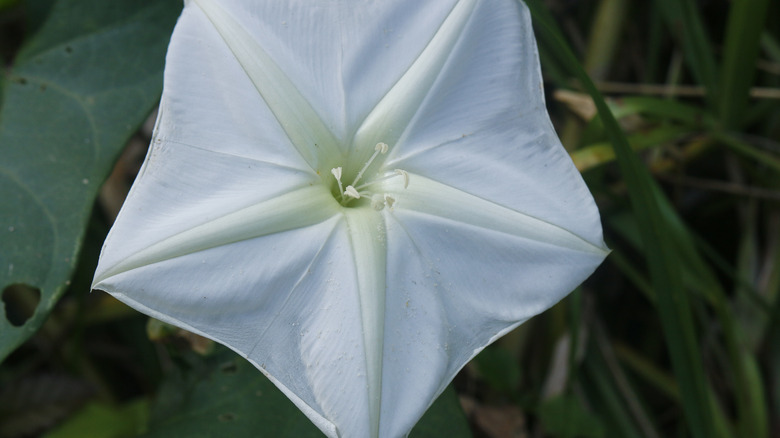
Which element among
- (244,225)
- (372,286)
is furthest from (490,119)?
(244,225)

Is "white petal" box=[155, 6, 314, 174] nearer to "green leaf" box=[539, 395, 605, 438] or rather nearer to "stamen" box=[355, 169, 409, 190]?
"stamen" box=[355, 169, 409, 190]

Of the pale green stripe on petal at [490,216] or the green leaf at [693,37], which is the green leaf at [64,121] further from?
the green leaf at [693,37]

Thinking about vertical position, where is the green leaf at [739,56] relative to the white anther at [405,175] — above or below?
above

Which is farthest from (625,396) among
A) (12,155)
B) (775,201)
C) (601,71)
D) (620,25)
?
(12,155)

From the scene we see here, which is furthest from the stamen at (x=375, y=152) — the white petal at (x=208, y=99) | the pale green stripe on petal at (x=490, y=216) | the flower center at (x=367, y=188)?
the white petal at (x=208, y=99)

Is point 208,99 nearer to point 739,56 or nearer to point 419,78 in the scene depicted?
point 419,78

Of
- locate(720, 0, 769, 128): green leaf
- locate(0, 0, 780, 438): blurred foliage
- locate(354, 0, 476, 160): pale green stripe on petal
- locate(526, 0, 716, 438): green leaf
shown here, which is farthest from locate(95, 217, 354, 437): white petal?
locate(720, 0, 769, 128): green leaf

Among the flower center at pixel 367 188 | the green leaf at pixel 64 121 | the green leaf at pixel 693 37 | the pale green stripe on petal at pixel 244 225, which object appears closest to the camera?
the pale green stripe on petal at pixel 244 225
